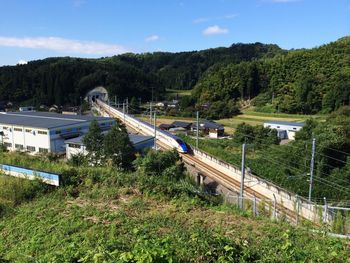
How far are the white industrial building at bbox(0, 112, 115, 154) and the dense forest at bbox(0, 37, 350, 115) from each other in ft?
89.1

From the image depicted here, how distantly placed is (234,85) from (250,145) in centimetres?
3532

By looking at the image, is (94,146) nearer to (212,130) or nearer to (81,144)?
(81,144)

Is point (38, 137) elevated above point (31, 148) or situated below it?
above

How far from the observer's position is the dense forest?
172ft

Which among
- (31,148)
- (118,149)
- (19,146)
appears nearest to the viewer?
(118,149)

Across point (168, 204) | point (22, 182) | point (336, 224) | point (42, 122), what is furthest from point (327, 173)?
point (42, 122)

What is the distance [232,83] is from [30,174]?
Result: 2260 inches

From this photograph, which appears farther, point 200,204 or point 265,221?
point 200,204

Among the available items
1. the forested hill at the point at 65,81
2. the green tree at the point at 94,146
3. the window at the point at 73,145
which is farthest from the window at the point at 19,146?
the forested hill at the point at 65,81

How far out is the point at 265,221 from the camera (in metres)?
7.30

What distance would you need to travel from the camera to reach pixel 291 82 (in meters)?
61.3

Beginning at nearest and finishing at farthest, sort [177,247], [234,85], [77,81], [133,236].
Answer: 1. [177,247]
2. [133,236]
3. [234,85]
4. [77,81]

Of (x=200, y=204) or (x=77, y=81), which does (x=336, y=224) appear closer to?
(x=200, y=204)

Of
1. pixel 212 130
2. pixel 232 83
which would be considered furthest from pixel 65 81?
pixel 212 130
